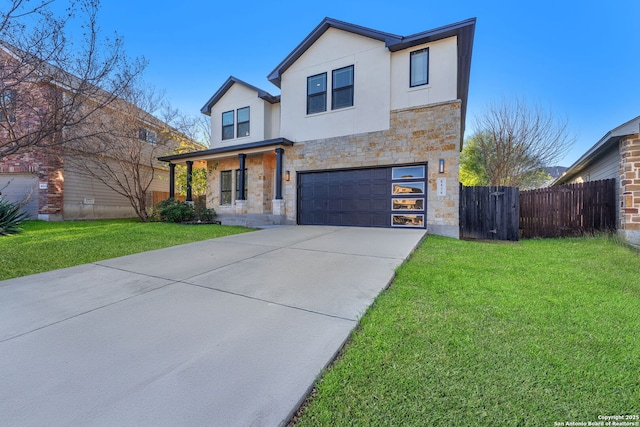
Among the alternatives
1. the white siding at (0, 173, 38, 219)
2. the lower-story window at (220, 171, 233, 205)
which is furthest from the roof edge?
the white siding at (0, 173, 38, 219)

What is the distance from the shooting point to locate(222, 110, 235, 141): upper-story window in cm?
1322

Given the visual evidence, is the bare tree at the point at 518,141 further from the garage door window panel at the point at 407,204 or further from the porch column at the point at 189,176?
the porch column at the point at 189,176

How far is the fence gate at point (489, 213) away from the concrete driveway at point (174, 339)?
18.3 feet

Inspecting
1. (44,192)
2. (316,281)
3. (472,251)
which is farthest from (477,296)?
(44,192)

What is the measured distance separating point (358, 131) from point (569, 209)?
→ 7.05 meters

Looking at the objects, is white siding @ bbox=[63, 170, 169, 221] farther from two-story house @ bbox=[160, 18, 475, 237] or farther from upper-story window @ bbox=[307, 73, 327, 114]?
upper-story window @ bbox=[307, 73, 327, 114]

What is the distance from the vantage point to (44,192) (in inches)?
492

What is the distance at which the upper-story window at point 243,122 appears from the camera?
12.7m

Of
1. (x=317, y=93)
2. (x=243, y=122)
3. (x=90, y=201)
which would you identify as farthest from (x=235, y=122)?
(x=90, y=201)

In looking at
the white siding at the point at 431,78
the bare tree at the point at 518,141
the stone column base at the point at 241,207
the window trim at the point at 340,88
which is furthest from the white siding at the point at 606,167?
the stone column base at the point at 241,207

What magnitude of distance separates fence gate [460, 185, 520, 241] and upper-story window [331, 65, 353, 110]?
16.9 feet

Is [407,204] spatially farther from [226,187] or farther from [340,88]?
[226,187]

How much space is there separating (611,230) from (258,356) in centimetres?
1024

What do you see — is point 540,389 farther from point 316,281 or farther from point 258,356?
point 316,281
